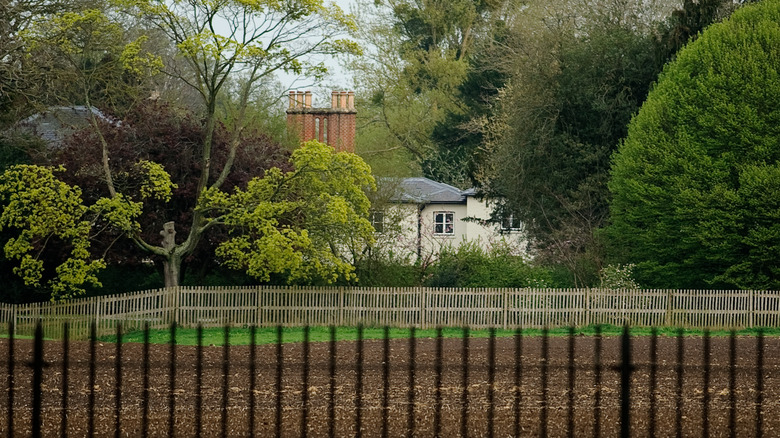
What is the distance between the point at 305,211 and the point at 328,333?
4.15 meters

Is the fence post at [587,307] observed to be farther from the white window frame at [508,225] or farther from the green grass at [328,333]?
the white window frame at [508,225]

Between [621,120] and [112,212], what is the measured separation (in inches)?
804

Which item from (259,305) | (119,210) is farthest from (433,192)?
(119,210)

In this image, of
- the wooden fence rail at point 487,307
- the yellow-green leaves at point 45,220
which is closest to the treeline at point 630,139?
the wooden fence rail at point 487,307

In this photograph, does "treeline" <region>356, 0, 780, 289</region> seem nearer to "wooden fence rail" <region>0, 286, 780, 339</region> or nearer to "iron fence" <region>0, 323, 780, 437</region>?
"wooden fence rail" <region>0, 286, 780, 339</region>

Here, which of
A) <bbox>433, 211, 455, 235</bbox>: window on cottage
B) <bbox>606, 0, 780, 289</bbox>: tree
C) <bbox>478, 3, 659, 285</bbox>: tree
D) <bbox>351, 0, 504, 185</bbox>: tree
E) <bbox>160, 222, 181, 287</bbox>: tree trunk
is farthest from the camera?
<bbox>351, 0, 504, 185</bbox>: tree

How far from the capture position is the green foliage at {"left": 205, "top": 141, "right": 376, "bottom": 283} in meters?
30.2

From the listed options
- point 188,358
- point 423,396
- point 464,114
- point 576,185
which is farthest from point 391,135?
point 423,396

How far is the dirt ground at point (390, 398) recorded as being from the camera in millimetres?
11969

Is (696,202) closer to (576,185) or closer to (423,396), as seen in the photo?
(576,185)

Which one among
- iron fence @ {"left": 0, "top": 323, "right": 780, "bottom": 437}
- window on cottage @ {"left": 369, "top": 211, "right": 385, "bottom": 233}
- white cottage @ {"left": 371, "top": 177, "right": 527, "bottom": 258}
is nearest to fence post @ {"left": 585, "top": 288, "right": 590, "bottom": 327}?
iron fence @ {"left": 0, "top": 323, "right": 780, "bottom": 437}

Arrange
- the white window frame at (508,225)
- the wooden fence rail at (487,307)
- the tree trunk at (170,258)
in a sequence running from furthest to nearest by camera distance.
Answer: the white window frame at (508,225) < the tree trunk at (170,258) < the wooden fence rail at (487,307)

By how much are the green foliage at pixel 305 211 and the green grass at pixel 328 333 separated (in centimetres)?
163

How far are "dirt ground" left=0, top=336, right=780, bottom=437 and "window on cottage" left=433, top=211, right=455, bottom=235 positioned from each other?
30.4 metres
